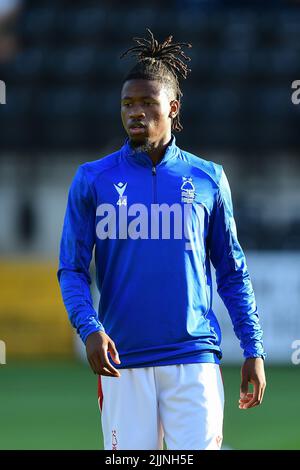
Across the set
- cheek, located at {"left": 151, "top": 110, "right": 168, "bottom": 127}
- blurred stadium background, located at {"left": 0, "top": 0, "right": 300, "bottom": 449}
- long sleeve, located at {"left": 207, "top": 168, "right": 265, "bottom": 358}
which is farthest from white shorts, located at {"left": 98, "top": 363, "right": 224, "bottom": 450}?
blurred stadium background, located at {"left": 0, "top": 0, "right": 300, "bottom": 449}

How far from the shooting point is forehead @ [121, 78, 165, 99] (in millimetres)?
4223

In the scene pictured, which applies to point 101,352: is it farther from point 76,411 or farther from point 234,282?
point 76,411

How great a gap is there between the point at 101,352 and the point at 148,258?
40 centimetres

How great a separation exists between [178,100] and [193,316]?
0.83 metres

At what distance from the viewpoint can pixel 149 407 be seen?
13.5ft

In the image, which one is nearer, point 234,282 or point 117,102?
point 234,282

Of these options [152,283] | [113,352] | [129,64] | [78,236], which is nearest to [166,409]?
[113,352]

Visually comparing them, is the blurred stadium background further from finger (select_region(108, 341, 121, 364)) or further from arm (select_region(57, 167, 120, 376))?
finger (select_region(108, 341, 121, 364))

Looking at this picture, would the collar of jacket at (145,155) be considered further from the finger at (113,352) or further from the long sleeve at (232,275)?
the finger at (113,352)

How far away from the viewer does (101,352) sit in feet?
13.0

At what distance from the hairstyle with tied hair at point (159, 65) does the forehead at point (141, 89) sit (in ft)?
0.08

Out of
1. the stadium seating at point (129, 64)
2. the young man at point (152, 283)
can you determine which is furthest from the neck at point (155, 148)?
the stadium seating at point (129, 64)

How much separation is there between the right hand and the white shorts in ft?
0.57

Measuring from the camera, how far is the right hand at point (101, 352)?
3969 millimetres
